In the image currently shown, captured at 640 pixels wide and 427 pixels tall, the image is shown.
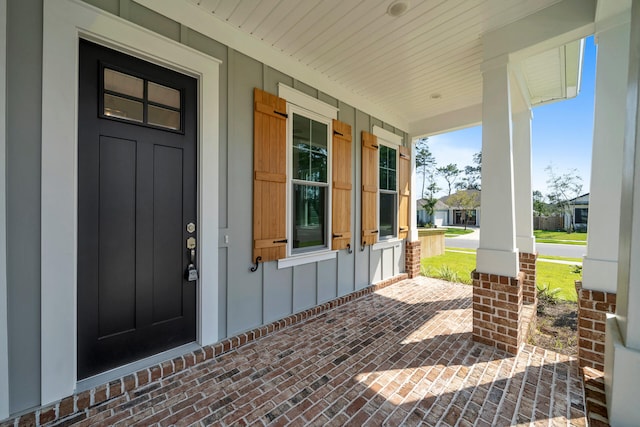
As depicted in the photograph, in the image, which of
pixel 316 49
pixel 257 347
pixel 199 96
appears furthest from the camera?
pixel 316 49

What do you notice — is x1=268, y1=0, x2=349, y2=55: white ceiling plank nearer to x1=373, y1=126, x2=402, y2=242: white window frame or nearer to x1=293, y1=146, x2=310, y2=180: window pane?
x1=293, y1=146, x2=310, y2=180: window pane

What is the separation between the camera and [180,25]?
7.89ft

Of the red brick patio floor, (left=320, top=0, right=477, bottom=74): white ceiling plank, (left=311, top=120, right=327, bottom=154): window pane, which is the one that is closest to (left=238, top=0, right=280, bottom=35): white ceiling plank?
(left=320, top=0, right=477, bottom=74): white ceiling plank

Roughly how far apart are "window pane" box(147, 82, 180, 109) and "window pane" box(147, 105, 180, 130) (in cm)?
7

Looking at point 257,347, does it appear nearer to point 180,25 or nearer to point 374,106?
point 180,25

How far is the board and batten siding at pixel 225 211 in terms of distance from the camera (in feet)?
5.72

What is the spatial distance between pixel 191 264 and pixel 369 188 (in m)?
3.02

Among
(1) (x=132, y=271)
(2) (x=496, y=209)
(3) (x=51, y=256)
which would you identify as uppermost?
(2) (x=496, y=209)

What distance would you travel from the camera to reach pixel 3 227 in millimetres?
1673

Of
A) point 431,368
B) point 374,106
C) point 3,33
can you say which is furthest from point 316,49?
point 431,368

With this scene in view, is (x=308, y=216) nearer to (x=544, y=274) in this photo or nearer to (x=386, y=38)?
(x=386, y=38)

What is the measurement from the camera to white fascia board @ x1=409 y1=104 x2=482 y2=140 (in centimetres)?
466

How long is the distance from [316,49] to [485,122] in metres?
2.07

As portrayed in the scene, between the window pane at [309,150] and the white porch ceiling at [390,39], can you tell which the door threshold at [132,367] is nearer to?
the window pane at [309,150]
